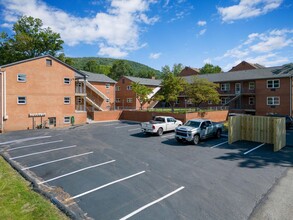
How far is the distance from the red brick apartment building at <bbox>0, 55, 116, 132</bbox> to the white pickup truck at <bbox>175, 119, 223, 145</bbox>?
60.6 feet

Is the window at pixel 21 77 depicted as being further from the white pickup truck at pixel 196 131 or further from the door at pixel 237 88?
the door at pixel 237 88

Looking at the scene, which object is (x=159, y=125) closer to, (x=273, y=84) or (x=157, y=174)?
(x=157, y=174)

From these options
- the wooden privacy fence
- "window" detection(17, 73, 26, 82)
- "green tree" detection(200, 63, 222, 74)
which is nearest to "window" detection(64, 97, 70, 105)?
"window" detection(17, 73, 26, 82)

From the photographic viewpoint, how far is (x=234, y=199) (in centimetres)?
729

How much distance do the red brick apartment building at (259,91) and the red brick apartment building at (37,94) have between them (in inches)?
1057

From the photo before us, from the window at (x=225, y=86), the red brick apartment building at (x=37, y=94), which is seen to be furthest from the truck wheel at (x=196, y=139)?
the window at (x=225, y=86)

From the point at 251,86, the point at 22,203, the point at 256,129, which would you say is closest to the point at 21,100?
the point at 22,203

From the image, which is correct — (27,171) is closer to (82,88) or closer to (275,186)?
(275,186)

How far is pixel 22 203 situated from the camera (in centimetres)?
689

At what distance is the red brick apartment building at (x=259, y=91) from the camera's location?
31516 mm

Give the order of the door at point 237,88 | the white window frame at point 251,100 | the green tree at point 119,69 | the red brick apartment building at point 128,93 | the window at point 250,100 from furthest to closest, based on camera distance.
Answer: the green tree at point 119,69, the red brick apartment building at point 128,93, the door at point 237,88, the window at point 250,100, the white window frame at point 251,100

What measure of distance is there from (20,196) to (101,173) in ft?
11.3

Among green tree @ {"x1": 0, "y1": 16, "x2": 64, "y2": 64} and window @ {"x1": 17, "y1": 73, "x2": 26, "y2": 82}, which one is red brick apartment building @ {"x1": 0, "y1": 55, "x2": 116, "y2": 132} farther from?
green tree @ {"x1": 0, "y1": 16, "x2": 64, "y2": 64}

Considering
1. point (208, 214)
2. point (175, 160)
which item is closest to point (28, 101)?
point (175, 160)
